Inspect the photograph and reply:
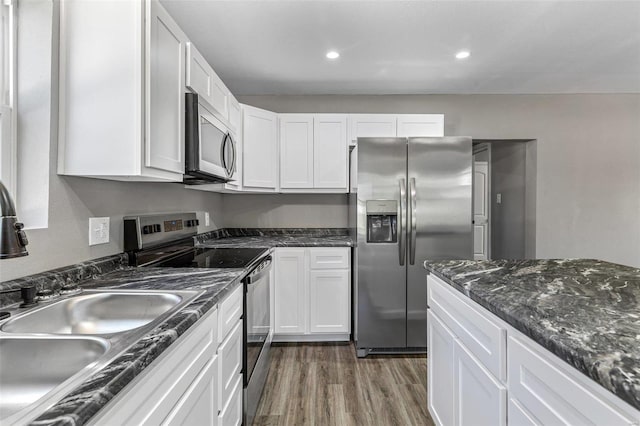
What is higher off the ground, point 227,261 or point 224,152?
point 224,152

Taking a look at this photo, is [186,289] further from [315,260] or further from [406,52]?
[406,52]

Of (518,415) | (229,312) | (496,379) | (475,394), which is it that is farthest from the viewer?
(229,312)

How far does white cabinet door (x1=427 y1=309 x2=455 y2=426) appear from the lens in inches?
55.5

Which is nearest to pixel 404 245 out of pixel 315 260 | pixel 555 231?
pixel 315 260

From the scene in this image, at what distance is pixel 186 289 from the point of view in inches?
48.9

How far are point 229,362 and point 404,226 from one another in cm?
172

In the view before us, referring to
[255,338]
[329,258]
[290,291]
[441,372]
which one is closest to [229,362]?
[255,338]

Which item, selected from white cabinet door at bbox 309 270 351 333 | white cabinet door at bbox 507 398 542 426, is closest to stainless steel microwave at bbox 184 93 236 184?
white cabinet door at bbox 309 270 351 333

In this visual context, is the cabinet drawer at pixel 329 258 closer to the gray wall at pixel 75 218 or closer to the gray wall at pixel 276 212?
the gray wall at pixel 276 212

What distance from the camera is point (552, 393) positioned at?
771 mm

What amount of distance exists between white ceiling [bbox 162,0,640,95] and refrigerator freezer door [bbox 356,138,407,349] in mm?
753

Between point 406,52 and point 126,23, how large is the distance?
204cm

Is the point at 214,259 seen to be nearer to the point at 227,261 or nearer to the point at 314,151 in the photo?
the point at 227,261

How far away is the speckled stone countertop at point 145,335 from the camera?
0.53 meters
